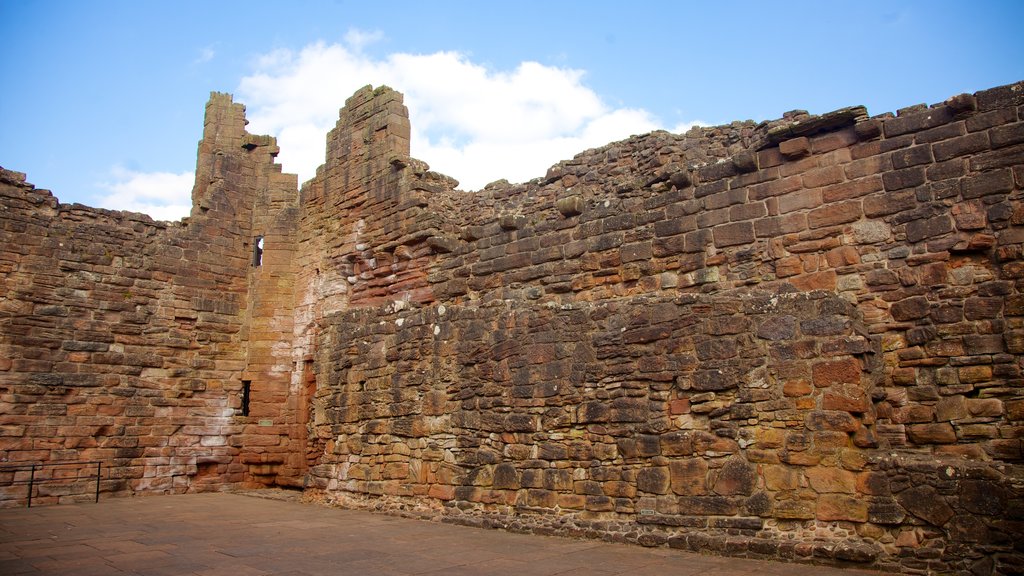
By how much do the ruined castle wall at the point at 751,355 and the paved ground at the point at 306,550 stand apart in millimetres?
552

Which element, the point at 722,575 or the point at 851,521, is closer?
the point at 722,575

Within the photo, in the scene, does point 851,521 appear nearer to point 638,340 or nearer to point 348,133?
point 638,340

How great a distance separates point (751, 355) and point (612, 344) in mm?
1572

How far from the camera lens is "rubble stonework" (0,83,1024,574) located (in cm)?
677

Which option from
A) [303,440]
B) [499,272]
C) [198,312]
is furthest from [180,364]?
[499,272]

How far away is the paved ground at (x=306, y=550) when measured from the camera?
20.1ft

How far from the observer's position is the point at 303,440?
1412 cm

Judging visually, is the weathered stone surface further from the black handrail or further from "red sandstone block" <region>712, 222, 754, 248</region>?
the black handrail

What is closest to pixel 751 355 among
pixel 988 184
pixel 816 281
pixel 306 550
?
pixel 816 281

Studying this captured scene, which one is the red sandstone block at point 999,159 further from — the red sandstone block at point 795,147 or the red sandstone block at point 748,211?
the red sandstone block at point 748,211

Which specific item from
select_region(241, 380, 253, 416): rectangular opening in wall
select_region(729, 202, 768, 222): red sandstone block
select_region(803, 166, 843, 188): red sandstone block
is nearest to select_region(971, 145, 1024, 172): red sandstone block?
select_region(803, 166, 843, 188): red sandstone block

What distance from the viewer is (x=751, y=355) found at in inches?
289

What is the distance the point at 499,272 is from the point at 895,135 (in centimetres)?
518

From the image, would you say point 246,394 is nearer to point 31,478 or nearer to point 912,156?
point 31,478
